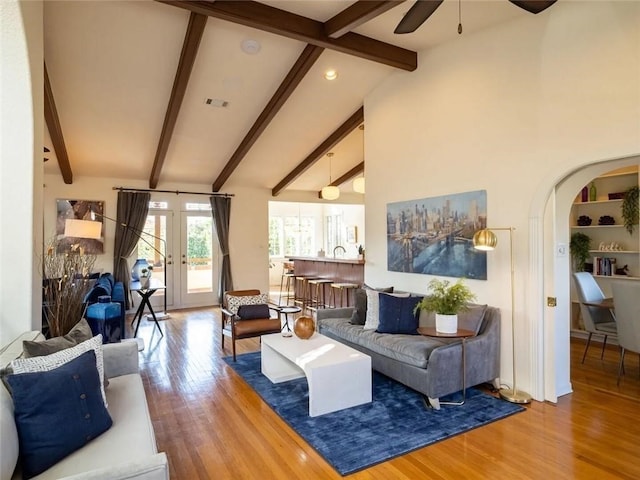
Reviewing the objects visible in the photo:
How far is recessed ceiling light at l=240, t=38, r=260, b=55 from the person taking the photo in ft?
14.2

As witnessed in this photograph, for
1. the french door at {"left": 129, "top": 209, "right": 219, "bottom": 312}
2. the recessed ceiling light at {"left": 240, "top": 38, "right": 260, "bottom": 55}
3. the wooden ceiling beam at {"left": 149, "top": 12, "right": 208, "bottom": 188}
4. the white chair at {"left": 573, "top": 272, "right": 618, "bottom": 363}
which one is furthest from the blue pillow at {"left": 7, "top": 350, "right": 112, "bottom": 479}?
the french door at {"left": 129, "top": 209, "right": 219, "bottom": 312}

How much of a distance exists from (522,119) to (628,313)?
2.07 metres

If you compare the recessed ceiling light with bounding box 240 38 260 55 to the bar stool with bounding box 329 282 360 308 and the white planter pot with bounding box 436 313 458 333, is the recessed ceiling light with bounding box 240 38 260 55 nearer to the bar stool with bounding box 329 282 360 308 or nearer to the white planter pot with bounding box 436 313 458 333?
the white planter pot with bounding box 436 313 458 333

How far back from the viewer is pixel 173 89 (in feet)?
16.1

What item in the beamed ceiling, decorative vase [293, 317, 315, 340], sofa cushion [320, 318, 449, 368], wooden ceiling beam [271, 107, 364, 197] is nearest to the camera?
sofa cushion [320, 318, 449, 368]

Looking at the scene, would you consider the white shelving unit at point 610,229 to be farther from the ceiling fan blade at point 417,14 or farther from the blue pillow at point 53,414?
the blue pillow at point 53,414

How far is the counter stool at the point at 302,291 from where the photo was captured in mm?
8175

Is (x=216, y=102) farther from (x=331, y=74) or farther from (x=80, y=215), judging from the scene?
(x=80, y=215)

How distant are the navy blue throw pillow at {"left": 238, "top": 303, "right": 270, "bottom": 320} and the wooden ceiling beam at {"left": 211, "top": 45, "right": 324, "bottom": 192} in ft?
9.11

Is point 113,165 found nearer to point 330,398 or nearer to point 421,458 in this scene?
point 330,398

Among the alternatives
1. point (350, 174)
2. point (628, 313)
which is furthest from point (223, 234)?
point (628, 313)

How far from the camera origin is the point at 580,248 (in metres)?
5.38

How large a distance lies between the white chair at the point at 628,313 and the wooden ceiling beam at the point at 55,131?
21.3ft

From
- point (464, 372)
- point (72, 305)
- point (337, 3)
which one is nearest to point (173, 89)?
point (337, 3)
